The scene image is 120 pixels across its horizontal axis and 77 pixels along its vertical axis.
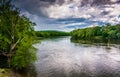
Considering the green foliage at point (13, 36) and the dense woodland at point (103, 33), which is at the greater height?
the green foliage at point (13, 36)

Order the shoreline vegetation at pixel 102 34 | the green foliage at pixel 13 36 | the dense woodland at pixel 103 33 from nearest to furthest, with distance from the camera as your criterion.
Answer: the green foliage at pixel 13 36, the shoreline vegetation at pixel 102 34, the dense woodland at pixel 103 33

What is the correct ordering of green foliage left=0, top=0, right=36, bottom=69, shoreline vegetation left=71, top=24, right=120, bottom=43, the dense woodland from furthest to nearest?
the dense woodland
shoreline vegetation left=71, top=24, right=120, bottom=43
green foliage left=0, top=0, right=36, bottom=69

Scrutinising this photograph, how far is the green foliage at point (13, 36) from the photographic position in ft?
117

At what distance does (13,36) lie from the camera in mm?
36219

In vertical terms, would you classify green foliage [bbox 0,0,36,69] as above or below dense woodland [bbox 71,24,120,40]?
above

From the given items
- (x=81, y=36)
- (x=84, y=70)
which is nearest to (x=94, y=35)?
(x=81, y=36)

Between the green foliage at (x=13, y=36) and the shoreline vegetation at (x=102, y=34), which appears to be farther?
the shoreline vegetation at (x=102, y=34)

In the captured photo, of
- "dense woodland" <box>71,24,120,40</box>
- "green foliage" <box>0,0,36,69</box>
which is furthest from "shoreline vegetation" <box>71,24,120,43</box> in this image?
"green foliage" <box>0,0,36,69</box>

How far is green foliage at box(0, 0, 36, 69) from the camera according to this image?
117ft

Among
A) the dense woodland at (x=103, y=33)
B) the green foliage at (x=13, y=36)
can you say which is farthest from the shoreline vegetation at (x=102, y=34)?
the green foliage at (x=13, y=36)

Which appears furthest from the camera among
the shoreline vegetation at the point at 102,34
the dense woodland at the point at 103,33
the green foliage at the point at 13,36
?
the dense woodland at the point at 103,33

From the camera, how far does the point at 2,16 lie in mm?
35938

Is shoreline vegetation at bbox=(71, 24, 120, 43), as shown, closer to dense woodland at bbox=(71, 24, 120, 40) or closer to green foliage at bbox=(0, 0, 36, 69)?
dense woodland at bbox=(71, 24, 120, 40)

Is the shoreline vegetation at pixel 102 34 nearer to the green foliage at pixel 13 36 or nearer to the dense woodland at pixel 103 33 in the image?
the dense woodland at pixel 103 33
